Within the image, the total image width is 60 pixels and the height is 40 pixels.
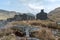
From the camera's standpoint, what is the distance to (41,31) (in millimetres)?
19750

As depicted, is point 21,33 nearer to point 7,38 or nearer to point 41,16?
point 7,38

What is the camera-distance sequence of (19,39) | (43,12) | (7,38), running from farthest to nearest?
(43,12) → (19,39) → (7,38)

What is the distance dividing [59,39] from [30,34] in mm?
3166

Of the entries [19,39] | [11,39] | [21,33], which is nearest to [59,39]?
[21,33]

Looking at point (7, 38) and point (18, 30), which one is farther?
point (18, 30)

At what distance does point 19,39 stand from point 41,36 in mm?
2551

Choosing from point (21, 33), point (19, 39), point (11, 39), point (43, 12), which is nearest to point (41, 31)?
point (21, 33)

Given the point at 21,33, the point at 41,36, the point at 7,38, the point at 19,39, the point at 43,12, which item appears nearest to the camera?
the point at 7,38

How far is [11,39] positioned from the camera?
50.0ft

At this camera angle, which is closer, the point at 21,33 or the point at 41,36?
the point at 41,36

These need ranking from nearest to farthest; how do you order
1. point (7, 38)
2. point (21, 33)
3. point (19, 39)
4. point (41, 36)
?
point (7, 38)
point (19, 39)
point (41, 36)
point (21, 33)

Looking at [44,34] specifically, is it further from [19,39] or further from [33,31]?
[19,39]

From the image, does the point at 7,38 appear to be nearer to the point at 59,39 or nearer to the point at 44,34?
the point at 44,34

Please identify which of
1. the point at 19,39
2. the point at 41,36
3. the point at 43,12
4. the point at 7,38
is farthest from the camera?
the point at 43,12
